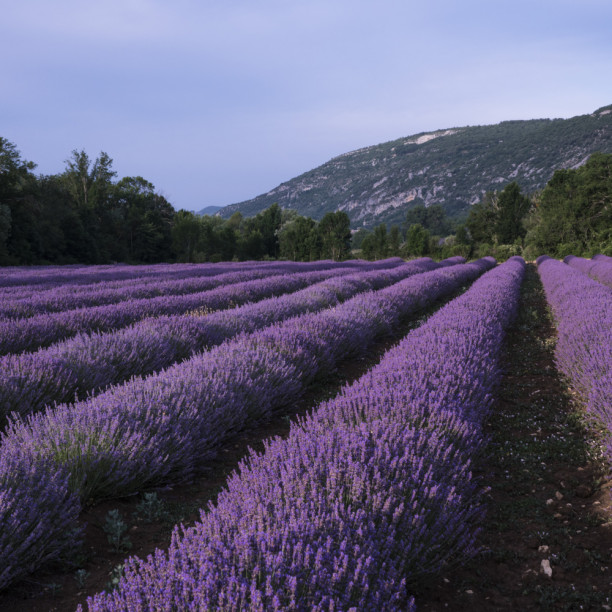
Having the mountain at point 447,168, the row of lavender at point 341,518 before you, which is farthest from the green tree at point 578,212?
the mountain at point 447,168

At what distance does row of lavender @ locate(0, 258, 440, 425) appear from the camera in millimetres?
3412

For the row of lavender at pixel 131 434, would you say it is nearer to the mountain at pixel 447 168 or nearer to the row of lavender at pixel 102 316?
the row of lavender at pixel 102 316

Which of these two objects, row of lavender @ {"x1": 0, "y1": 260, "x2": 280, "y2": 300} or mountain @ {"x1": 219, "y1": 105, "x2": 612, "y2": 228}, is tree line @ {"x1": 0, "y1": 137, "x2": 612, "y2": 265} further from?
mountain @ {"x1": 219, "y1": 105, "x2": 612, "y2": 228}

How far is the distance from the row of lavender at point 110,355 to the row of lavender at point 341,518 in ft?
5.29

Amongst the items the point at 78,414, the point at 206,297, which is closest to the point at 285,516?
the point at 78,414

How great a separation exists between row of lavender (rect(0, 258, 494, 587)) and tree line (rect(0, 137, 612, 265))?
82.3ft

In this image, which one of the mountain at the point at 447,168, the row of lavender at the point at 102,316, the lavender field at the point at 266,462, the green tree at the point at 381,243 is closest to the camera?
the lavender field at the point at 266,462

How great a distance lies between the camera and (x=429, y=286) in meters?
10.8

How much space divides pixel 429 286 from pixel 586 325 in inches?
242

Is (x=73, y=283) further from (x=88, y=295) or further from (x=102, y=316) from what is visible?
(x=102, y=316)

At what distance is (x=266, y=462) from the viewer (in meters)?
1.96

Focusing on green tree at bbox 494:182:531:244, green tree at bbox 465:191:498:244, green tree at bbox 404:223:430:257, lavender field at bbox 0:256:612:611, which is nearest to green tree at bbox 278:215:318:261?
green tree at bbox 404:223:430:257

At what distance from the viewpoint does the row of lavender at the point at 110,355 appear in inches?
134

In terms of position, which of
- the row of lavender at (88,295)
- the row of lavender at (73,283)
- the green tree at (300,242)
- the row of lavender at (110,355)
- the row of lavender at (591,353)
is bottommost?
the row of lavender at (591,353)
